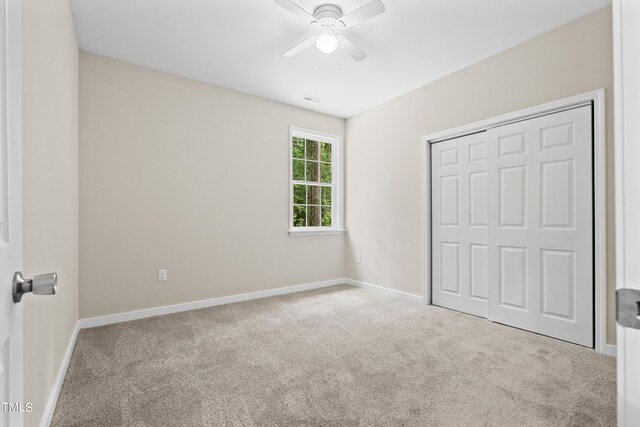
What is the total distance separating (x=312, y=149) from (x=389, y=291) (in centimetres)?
231

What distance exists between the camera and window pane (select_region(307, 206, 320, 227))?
4857 mm

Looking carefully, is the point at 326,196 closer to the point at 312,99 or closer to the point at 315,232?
the point at 315,232

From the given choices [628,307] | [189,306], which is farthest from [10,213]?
[189,306]

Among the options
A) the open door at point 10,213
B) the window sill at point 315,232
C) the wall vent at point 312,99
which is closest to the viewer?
the open door at point 10,213

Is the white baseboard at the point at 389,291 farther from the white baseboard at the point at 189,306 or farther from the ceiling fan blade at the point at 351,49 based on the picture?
the ceiling fan blade at the point at 351,49

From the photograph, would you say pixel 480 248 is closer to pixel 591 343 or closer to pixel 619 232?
pixel 591 343

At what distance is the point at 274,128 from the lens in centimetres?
432

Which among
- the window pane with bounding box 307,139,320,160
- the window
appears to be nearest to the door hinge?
the window

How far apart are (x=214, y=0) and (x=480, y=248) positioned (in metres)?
3.25

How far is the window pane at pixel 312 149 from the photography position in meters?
4.83

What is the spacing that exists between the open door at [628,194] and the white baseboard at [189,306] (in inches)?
144

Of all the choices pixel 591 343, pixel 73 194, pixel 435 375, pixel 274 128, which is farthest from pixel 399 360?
pixel 274 128

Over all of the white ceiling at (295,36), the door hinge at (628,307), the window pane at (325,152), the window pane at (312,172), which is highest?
the white ceiling at (295,36)

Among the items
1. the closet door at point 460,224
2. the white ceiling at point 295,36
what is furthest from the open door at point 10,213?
the closet door at point 460,224
